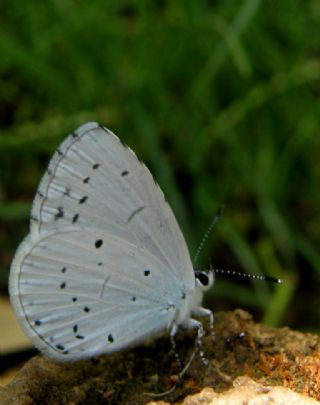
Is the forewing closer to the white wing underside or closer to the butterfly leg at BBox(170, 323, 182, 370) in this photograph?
the white wing underside

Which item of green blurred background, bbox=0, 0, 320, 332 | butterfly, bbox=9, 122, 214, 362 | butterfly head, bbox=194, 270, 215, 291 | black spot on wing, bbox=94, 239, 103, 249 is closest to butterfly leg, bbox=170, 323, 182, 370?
butterfly, bbox=9, 122, 214, 362

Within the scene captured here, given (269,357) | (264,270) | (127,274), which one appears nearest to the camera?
(269,357)

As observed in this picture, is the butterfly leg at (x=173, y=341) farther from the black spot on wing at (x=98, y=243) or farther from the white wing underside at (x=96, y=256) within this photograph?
the black spot on wing at (x=98, y=243)

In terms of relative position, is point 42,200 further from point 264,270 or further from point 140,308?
point 264,270

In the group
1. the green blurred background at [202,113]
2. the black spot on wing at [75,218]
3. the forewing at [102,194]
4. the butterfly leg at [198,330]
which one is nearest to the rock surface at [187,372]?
the butterfly leg at [198,330]

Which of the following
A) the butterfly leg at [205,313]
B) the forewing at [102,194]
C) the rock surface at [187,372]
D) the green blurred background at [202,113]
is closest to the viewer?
the rock surface at [187,372]

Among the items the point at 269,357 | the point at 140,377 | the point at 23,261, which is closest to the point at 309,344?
the point at 269,357
